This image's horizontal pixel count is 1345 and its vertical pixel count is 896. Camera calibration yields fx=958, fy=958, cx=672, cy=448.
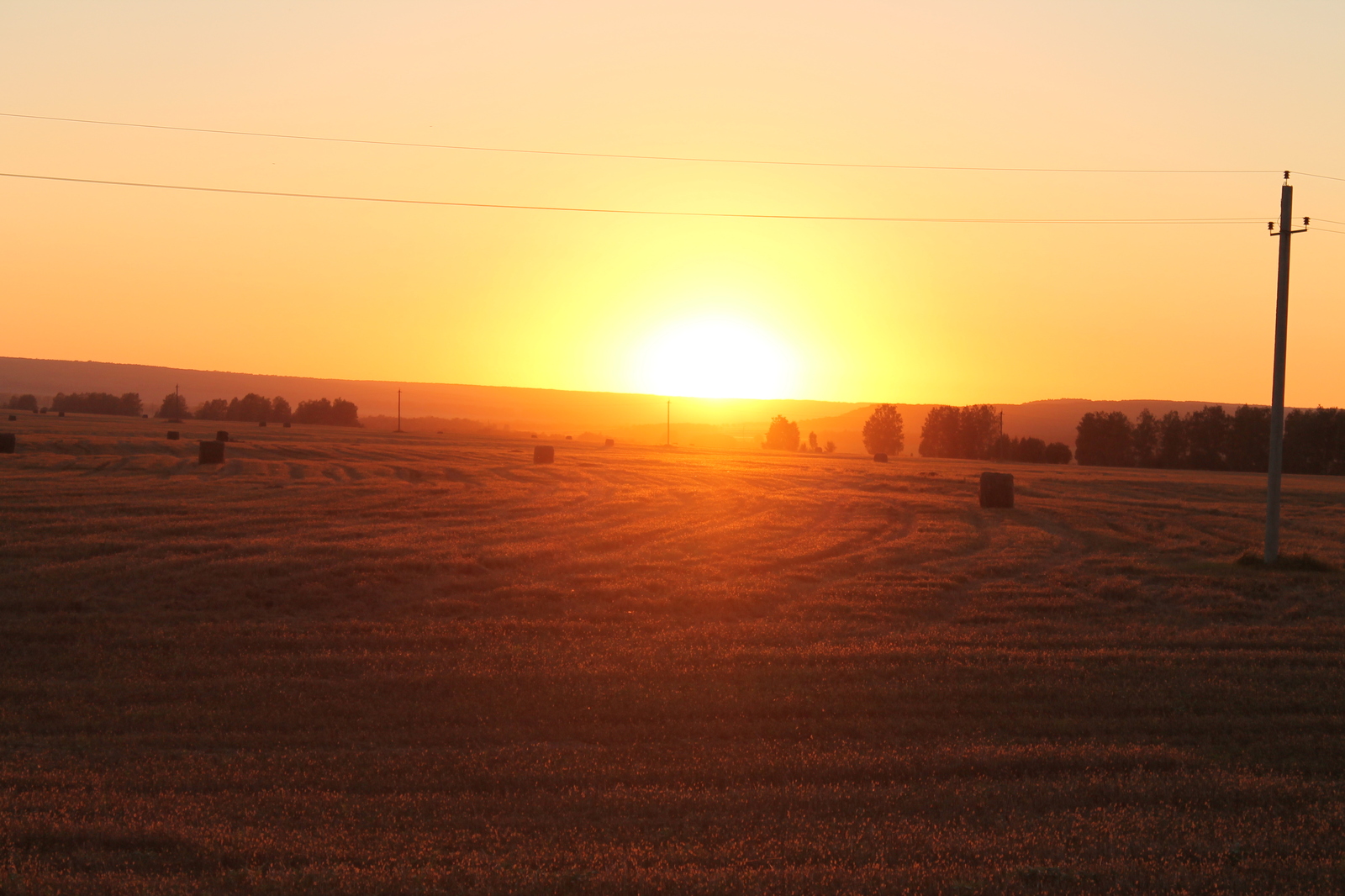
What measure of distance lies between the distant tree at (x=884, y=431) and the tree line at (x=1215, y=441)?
26.8 m

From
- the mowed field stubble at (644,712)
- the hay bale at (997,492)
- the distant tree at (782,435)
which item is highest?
the distant tree at (782,435)

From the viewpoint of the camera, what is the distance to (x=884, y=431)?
122250 millimetres

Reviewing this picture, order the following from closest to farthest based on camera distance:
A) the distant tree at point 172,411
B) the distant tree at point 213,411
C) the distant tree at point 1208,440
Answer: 1. the distant tree at point 1208,440
2. the distant tree at point 172,411
3. the distant tree at point 213,411

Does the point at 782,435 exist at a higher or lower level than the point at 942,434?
lower

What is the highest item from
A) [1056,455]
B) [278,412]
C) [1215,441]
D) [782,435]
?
[1215,441]

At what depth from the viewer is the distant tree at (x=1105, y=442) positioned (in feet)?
307

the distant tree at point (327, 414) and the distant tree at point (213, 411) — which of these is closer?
the distant tree at point (213, 411)

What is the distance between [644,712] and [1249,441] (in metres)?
94.2

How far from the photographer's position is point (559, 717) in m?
9.18

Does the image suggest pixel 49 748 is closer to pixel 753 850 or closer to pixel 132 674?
pixel 132 674

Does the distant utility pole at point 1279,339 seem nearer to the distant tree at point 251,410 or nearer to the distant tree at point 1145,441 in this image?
the distant tree at point 1145,441

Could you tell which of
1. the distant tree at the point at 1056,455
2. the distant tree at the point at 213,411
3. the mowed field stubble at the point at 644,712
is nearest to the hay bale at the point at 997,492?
the mowed field stubble at the point at 644,712

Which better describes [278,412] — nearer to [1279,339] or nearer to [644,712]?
[1279,339]

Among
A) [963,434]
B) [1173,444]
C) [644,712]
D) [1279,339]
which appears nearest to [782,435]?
[963,434]
